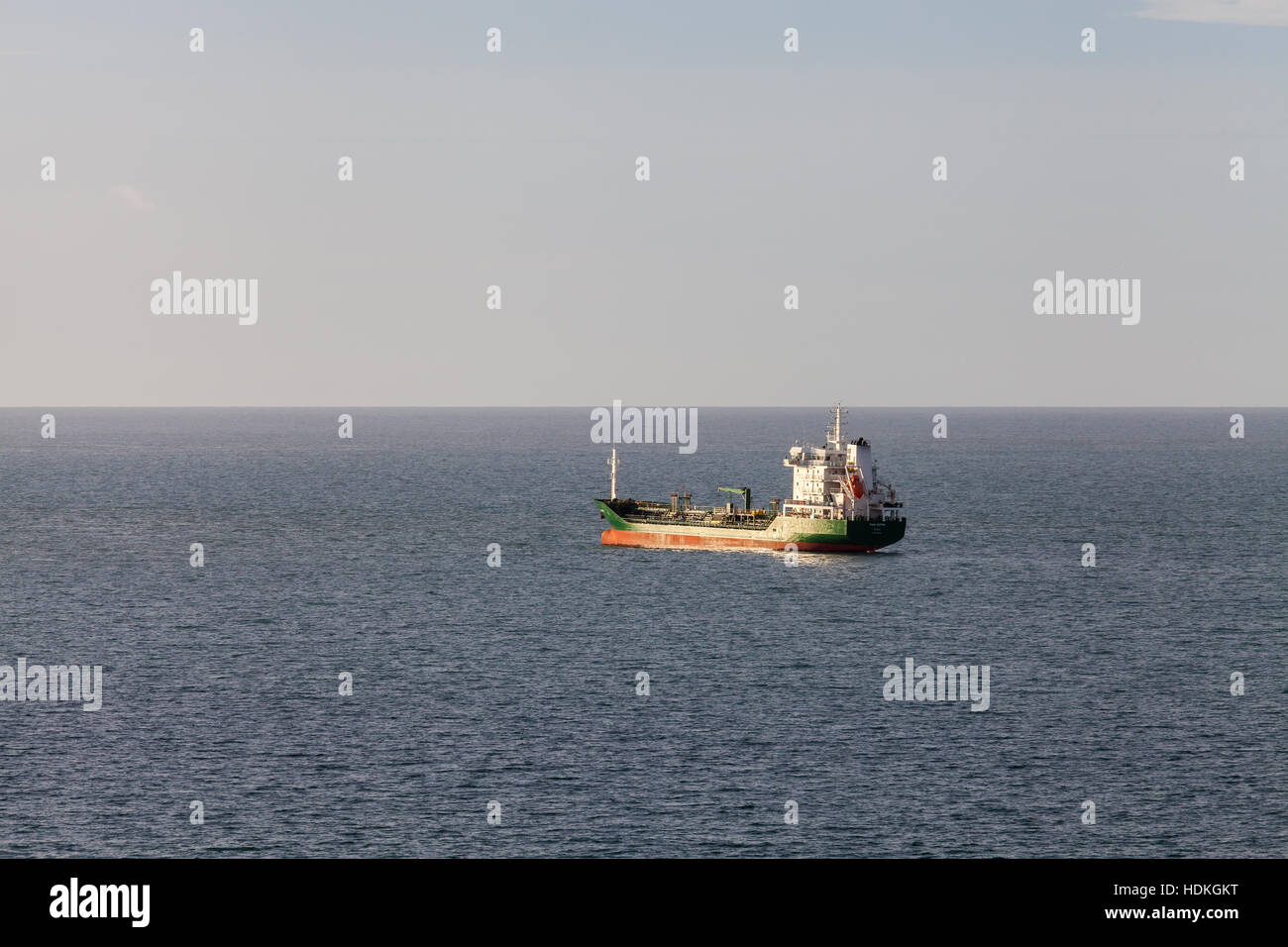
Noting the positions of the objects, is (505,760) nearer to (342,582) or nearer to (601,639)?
(601,639)

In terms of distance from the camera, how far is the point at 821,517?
151 meters

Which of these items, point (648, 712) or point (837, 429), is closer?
point (648, 712)

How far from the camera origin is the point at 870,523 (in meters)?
152

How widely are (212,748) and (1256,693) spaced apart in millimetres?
60720

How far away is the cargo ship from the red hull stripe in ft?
0.36

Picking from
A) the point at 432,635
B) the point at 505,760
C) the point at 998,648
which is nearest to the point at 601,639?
the point at 432,635

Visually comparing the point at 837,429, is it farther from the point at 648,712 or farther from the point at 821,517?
the point at 648,712

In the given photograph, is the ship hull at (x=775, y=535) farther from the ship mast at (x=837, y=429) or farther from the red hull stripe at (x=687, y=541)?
the ship mast at (x=837, y=429)

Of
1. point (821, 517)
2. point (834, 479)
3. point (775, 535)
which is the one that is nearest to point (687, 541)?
point (775, 535)

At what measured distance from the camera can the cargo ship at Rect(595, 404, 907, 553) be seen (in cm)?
14938

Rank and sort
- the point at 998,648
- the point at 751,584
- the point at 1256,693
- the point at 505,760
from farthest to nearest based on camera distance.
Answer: the point at 751,584 → the point at 998,648 → the point at 1256,693 → the point at 505,760

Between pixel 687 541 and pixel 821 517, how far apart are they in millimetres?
18832

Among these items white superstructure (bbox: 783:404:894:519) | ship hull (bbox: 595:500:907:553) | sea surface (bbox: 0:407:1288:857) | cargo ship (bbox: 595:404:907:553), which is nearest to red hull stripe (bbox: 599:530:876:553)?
ship hull (bbox: 595:500:907:553)
